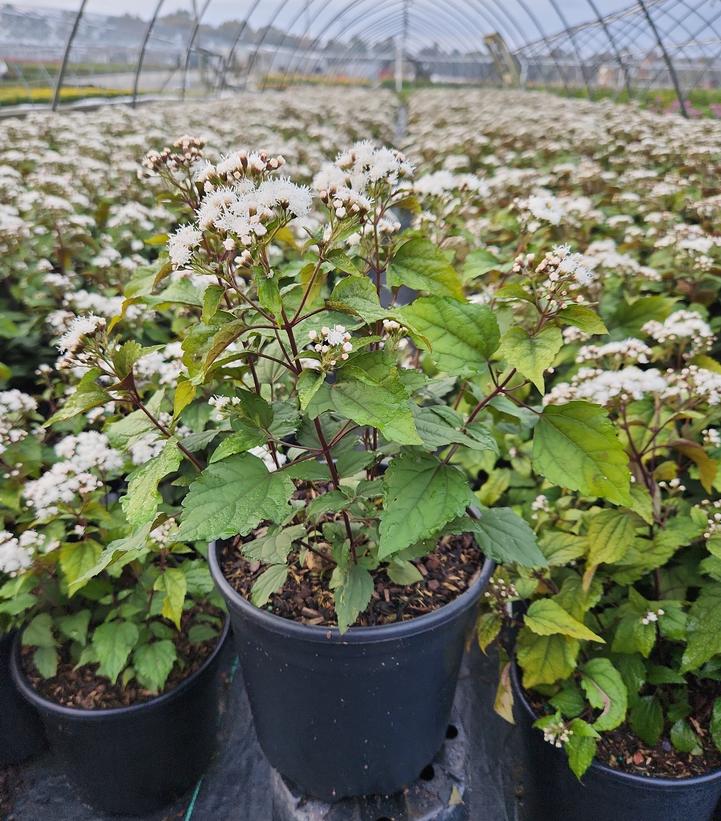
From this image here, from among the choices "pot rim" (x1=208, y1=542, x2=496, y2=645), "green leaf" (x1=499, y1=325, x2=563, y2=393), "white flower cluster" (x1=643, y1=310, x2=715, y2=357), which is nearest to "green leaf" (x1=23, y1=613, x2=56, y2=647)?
"pot rim" (x1=208, y1=542, x2=496, y2=645)

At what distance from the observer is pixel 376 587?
65.7 inches

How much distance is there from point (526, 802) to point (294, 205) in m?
2.03

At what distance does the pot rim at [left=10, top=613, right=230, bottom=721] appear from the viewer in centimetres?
182

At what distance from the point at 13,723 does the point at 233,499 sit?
1.73 m

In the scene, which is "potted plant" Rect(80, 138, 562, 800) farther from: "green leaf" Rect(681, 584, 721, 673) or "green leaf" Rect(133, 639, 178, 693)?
"green leaf" Rect(681, 584, 721, 673)

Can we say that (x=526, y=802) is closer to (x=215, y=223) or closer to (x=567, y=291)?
(x=567, y=291)

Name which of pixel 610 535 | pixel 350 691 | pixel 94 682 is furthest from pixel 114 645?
pixel 610 535

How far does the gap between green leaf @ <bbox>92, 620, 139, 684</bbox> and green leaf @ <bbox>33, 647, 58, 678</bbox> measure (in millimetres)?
142

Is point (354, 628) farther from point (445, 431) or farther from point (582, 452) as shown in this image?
point (582, 452)

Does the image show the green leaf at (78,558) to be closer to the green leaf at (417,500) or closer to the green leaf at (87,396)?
the green leaf at (87,396)

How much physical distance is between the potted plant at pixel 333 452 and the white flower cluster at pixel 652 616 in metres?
0.52

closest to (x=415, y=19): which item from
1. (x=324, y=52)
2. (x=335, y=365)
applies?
(x=324, y=52)

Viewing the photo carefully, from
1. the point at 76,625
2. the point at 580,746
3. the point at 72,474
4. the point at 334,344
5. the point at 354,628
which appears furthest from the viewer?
the point at 76,625

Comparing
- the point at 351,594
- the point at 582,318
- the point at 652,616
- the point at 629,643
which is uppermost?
the point at 582,318
